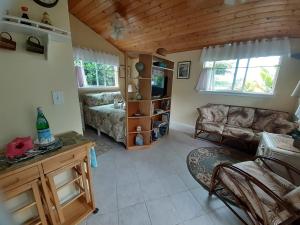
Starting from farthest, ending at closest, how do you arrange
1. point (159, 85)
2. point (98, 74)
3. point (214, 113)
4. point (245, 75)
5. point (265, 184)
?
point (98, 74) < point (214, 113) < point (245, 75) < point (159, 85) < point (265, 184)

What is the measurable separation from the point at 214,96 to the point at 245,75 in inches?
30.6

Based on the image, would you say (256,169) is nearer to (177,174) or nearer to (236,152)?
A: (177,174)

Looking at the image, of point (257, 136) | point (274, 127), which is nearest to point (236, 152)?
point (257, 136)

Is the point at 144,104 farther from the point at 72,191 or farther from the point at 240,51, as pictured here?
the point at 240,51

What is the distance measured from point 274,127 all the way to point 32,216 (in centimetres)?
367

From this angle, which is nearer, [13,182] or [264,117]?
[13,182]

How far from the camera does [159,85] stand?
117 inches

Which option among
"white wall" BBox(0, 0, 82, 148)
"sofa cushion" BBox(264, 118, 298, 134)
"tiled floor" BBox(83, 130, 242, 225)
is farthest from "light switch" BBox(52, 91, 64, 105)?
"sofa cushion" BBox(264, 118, 298, 134)

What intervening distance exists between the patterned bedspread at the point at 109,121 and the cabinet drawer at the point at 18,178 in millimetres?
1885

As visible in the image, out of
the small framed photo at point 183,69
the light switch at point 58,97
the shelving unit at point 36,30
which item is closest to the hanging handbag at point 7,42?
the shelving unit at point 36,30

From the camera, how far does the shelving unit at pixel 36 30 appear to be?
890 mm

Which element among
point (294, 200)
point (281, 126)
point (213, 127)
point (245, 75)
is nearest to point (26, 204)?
point (294, 200)

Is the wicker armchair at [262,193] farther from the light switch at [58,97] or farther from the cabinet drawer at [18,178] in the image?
the light switch at [58,97]

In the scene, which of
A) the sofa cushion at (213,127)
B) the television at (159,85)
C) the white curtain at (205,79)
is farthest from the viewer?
the white curtain at (205,79)
